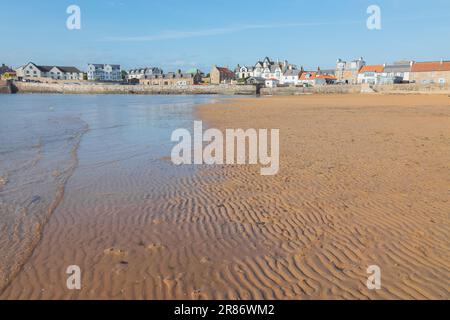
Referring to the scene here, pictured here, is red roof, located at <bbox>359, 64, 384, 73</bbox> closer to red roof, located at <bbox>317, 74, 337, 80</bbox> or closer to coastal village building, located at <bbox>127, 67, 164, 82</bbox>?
red roof, located at <bbox>317, 74, 337, 80</bbox>

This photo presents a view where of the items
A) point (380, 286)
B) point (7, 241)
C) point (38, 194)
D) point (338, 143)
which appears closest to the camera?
point (380, 286)

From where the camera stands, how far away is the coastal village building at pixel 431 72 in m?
78.9

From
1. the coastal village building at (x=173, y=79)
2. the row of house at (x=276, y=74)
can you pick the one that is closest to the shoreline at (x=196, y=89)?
the row of house at (x=276, y=74)

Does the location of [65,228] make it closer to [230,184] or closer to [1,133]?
[230,184]

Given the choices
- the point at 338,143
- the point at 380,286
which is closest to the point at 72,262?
the point at 380,286

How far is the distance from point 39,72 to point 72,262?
153 m

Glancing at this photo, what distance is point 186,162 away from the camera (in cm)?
1071

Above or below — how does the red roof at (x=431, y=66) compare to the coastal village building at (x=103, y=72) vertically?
below

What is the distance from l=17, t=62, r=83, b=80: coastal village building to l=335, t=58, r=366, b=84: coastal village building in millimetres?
109746

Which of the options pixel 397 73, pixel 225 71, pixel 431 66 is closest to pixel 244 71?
pixel 225 71

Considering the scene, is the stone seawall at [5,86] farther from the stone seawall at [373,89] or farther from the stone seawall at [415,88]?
the stone seawall at [415,88]

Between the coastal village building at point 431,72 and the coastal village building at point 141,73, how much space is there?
334 ft
